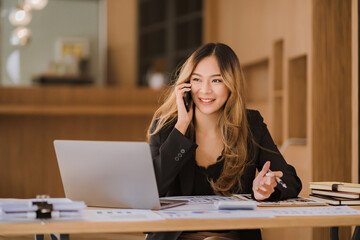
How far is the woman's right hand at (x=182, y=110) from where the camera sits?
2023 mm

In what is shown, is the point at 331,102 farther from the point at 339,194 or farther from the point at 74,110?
the point at 74,110

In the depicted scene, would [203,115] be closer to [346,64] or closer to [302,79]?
[346,64]

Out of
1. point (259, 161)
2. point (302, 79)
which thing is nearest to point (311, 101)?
point (302, 79)

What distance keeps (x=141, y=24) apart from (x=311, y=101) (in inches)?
164

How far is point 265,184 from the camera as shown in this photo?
177 cm

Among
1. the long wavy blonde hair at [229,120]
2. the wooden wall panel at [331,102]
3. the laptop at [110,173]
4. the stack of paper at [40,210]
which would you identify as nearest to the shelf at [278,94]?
the wooden wall panel at [331,102]

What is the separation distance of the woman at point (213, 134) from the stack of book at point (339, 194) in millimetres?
103

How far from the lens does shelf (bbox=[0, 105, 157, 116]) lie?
524cm

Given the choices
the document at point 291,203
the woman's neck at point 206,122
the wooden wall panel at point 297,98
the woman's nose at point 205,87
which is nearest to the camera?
the document at point 291,203

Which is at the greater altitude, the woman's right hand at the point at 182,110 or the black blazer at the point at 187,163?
the woman's right hand at the point at 182,110

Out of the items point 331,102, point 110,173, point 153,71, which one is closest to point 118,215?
point 110,173

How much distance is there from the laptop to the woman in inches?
13.0

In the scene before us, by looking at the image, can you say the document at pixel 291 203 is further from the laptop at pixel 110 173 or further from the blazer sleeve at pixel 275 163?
the laptop at pixel 110 173

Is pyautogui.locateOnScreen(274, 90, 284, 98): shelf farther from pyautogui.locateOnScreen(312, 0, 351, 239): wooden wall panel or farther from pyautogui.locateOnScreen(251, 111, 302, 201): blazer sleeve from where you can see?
pyautogui.locateOnScreen(251, 111, 302, 201): blazer sleeve
